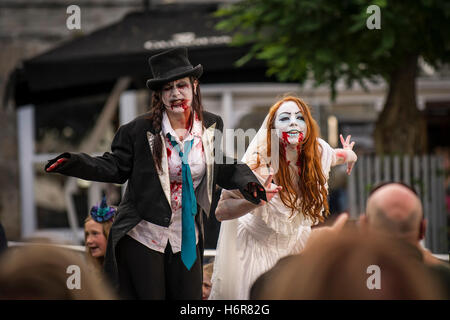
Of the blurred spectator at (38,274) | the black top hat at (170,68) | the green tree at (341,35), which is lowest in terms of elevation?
the blurred spectator at (38,274)

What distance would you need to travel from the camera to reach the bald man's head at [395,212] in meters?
1.64

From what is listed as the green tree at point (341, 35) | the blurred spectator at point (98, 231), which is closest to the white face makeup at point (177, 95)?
the blurred spectator at point (98, 231)

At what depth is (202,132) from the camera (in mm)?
2578

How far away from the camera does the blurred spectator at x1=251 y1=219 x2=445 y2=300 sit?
4.53 feet

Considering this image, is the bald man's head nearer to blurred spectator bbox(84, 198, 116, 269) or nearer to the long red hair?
the long red hair

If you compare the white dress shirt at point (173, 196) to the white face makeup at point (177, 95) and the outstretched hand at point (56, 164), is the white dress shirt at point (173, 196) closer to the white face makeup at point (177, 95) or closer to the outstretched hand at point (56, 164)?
the white face makeup at point (177, 95)

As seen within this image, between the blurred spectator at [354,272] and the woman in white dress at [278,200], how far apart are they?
1140mm

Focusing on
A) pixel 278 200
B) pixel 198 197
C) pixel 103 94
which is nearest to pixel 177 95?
pixel 198 197

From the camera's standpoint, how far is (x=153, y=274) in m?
2.47

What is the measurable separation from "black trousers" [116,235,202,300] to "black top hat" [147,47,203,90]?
Answer: 61 cm

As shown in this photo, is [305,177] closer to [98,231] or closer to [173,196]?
[173,196]

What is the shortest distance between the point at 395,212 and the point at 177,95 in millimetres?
1081
